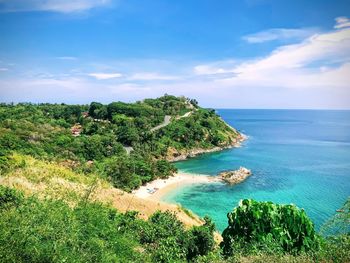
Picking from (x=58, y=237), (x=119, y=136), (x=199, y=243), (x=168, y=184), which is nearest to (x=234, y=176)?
(x=168, y=184)

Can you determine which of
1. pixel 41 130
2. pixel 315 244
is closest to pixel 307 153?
pixel 41 130

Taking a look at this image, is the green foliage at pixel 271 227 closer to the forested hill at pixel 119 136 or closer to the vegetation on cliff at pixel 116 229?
the vegetation on cliff at pixel 116 229

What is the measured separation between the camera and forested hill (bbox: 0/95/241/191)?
4466 cm

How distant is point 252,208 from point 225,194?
26853 mm

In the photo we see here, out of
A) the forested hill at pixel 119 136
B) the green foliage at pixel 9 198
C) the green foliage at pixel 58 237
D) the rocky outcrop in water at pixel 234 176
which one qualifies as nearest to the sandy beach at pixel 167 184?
the forested hill at pixel 119 136

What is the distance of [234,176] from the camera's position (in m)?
52.1

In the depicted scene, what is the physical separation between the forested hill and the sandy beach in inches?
50.3

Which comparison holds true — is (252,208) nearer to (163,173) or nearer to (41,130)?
(163,173)

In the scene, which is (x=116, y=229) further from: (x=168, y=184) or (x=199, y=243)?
(x=168, y=184)

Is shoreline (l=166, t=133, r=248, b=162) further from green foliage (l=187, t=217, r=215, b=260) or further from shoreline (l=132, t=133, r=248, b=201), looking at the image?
green foliage (l=187, t=217, r=215, b=260)

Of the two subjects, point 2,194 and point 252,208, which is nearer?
point 2,194

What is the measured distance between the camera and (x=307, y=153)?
78.2 metres

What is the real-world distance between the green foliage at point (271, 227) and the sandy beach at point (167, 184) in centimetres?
2442

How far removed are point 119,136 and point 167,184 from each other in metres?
24.0
